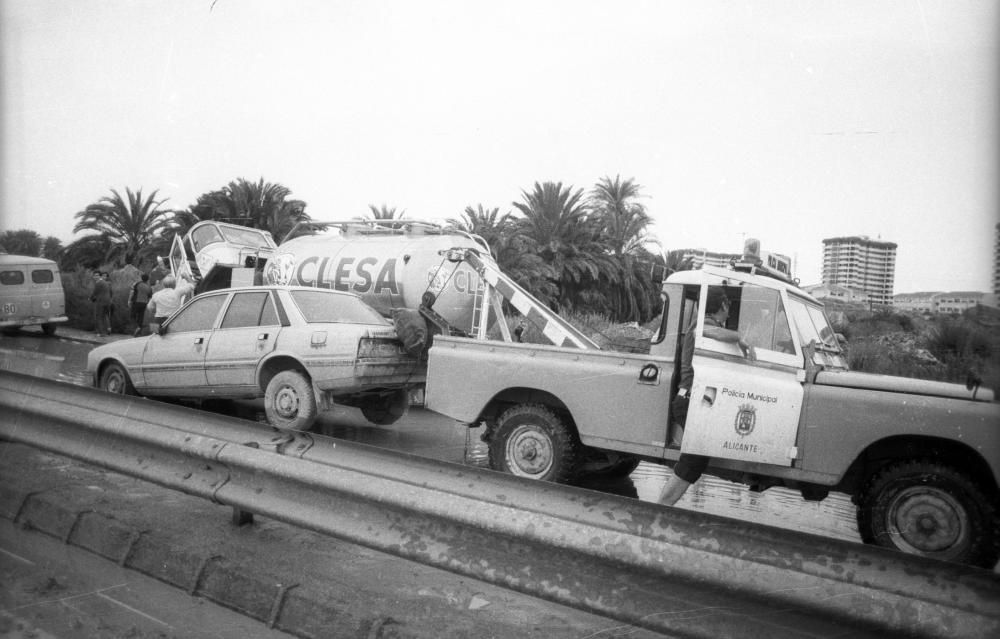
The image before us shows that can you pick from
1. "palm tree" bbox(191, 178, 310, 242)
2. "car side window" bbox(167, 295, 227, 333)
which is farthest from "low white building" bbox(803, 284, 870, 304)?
"palm tree" bbox(191, 178, 310, 242)

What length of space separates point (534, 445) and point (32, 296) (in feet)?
48.3

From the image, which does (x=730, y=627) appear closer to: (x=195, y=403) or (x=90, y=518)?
(x=90, y=518)

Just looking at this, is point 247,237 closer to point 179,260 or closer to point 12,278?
point 179,260

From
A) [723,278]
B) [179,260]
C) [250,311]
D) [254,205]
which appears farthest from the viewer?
[179,260]

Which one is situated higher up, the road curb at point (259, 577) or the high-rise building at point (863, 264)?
the high-rise building at point (863, 264)

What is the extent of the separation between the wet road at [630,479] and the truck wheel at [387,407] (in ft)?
0.48

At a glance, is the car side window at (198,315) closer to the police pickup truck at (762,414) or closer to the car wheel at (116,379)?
the car wheel at (116,379)

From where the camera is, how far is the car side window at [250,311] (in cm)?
713

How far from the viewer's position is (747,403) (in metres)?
4.21

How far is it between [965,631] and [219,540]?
326 cm

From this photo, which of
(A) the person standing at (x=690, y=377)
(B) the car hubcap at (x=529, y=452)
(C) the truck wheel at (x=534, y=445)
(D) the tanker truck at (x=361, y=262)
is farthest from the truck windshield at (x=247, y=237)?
(A) the person standing at (x=690, y=377)

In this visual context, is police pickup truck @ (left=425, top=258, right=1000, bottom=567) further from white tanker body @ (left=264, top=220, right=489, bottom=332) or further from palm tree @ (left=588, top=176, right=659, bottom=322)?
white tanker body @ (left=264, top=220, right=489, bottom=332)

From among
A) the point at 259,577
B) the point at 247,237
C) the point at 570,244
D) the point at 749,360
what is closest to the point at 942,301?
the point at 749,360

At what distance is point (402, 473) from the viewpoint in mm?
2727
